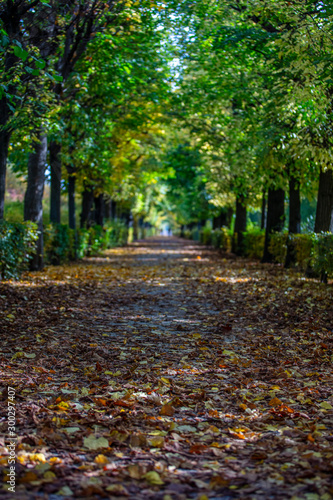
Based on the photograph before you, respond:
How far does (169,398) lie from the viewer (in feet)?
15.6

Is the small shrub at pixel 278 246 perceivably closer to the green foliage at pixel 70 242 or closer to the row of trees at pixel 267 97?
the row of trees at pixel 267 97

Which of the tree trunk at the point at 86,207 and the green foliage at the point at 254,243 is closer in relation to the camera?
the green foliage at the point at 254,243

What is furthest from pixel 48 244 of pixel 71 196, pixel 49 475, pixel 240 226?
pixel 49 475

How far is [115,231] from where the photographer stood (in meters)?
38.1

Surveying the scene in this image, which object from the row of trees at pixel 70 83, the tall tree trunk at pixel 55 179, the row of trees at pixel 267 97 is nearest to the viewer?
the row of trees at pixel 267 97

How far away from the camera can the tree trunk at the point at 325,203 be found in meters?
13.6

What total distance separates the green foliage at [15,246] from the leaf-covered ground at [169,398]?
6.19ft

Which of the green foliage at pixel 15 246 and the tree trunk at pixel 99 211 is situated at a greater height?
the tree trunk at pixel 99 211

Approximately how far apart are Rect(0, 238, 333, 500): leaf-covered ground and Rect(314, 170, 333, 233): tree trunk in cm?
413

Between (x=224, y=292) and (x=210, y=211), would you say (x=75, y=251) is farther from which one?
(x=210, y=211)

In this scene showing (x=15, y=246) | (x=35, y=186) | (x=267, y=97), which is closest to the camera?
(x=15, y=246)

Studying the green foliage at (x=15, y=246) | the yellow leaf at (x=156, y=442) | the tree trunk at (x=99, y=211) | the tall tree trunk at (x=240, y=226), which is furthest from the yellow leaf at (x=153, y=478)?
the tree trunk at (x=99, y=211)

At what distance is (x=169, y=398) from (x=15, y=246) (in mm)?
9162

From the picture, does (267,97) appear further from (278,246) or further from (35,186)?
(35,186)
